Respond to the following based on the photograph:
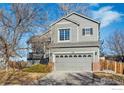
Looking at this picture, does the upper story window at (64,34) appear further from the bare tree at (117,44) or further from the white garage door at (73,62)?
the bare tree at (117,44)

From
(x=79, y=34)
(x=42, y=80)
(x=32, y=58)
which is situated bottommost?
(x=42, y=80)

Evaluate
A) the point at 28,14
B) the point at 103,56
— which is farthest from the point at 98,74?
the point at 28,14

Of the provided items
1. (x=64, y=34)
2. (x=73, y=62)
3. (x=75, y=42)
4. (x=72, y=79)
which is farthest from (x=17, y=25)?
(x=72, y=79)

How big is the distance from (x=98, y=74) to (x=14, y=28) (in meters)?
1.73

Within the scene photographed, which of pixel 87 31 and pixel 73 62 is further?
pixel 73 62

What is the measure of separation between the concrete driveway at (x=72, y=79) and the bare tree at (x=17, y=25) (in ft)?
2.18

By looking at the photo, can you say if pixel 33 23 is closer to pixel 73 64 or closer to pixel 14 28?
pixel 14 28

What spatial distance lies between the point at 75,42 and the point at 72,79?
666mm

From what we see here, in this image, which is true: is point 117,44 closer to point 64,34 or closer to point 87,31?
point 87,31

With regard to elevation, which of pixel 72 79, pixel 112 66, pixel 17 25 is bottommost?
pixel 72 79

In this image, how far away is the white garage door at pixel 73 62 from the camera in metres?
6.50

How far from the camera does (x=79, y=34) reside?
647 cm

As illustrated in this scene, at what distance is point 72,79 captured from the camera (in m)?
6.51

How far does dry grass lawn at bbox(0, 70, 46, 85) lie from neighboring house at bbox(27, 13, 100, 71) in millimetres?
413
